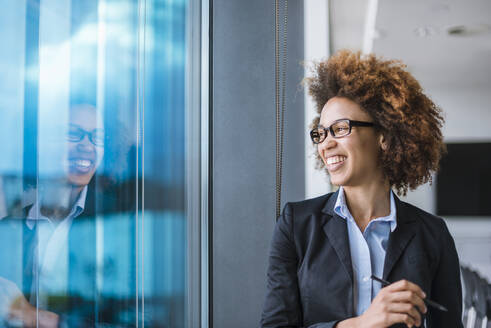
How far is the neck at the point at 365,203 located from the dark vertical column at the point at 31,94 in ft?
2.91

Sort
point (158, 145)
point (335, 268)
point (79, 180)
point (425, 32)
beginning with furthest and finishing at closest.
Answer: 1. point (425, 32)
2. point (158, 145)
3. point (335, 268)
4. point (79, 180)

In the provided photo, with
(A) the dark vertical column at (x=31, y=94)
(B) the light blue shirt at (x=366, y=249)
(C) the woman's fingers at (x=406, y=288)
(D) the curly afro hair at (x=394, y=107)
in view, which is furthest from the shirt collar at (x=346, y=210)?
(A) the dark vertical column at (x=31, y=94)

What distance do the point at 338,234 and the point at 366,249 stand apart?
0.09 meters

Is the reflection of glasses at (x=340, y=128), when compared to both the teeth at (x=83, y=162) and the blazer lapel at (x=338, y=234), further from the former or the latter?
the teeth at (x=83, y=162)

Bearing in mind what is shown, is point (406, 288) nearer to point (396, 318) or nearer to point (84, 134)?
point (396, 318)

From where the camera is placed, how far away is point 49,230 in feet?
2.57

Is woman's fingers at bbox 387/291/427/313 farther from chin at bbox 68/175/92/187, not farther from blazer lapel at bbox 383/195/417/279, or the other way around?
chin at bbox 68/175/92/187

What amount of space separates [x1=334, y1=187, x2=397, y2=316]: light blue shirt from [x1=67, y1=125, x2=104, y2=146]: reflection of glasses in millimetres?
724

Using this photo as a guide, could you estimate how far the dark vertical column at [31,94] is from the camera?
74 cm

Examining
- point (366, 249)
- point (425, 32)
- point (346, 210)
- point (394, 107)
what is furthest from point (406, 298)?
point (425, 32)

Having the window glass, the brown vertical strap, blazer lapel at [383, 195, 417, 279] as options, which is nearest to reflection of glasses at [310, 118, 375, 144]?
blazer lapel at [383, 195, 417, 279]

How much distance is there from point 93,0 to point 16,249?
585 millimetres

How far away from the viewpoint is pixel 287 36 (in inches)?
73.0

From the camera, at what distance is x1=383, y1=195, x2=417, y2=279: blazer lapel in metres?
1.12
